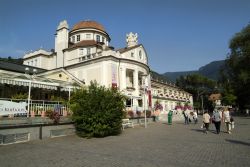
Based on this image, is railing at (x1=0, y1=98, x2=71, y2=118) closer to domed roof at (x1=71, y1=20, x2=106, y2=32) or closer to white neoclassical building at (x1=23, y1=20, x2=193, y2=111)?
white neoclassical building at (x1=23, y1=20, x2=193, y2=111)

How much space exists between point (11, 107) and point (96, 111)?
203 inches

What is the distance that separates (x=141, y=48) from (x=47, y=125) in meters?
34.3

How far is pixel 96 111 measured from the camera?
17297mm

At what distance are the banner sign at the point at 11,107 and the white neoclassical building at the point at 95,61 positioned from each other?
18.9 metres

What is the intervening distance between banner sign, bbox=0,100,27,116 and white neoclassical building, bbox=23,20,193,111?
18894 mm

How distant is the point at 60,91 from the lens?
27188 mm

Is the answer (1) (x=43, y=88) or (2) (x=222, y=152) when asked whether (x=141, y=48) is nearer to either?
(1) (x=43, y=88)

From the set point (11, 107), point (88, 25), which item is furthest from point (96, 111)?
point (88, 25)

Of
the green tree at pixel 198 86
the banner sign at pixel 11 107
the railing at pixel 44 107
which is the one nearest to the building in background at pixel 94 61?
the railing at pixel 44 107

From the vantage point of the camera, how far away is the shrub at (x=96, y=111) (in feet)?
56.2

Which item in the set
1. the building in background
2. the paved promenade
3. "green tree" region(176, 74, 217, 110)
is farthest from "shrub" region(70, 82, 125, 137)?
"green tree" region(176, 74, 217, 110)

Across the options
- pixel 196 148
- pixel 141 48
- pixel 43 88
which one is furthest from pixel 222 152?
pixel 141 48

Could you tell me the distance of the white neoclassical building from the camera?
40.5 m

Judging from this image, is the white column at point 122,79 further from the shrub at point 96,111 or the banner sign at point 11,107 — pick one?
the banner sign at point 11,107
